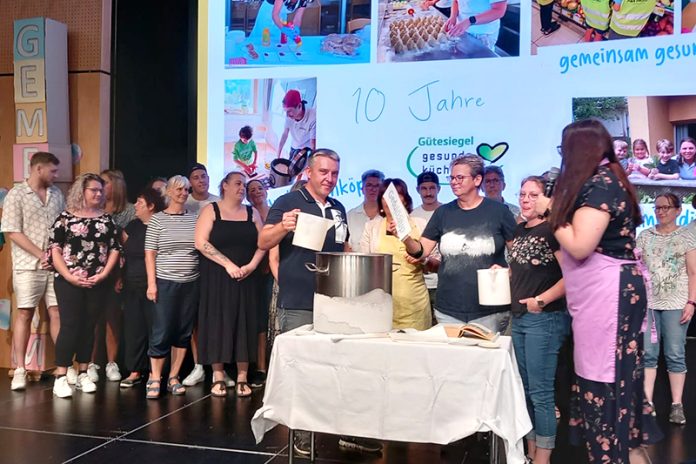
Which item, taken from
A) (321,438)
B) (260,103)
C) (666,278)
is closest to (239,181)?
(260,103)

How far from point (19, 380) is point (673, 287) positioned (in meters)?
3.92

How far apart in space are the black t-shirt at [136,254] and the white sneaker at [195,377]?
2.14 ft

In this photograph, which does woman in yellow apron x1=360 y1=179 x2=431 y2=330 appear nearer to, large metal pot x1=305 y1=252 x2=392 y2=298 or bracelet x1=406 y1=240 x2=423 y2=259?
bracelet x1=406 y1=240 x2=423 y2=259

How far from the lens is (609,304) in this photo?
223 centimetres

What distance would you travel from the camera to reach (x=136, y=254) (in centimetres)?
463

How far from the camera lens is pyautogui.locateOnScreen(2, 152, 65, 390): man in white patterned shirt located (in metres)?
4.53

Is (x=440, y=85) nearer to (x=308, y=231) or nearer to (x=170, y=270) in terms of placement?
(x=170, y=270)

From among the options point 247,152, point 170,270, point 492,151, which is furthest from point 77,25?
point 492,151

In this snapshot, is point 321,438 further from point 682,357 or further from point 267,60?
point 267,60

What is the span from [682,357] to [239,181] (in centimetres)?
268

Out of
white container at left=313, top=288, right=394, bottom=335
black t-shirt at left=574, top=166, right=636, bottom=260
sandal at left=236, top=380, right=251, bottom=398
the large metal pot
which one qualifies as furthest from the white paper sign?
sandal at left=236, top=380, right=251, bottom=398

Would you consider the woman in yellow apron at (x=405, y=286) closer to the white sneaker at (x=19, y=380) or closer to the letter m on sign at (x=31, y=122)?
the white sneaker at (x=19, y=380)

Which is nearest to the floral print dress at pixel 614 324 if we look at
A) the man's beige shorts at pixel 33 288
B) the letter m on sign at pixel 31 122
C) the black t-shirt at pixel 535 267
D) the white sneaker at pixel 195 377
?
the black t-shirt at pixel 535 267

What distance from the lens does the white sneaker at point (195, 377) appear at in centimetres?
459
